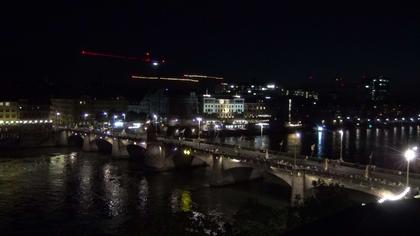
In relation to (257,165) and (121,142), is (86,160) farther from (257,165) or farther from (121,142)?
(257,165)

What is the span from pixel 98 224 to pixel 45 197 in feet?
41.2

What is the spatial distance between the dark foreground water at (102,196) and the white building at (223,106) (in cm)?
9951

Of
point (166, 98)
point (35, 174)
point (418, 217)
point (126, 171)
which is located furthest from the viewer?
point (166, 98)

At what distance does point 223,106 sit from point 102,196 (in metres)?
129

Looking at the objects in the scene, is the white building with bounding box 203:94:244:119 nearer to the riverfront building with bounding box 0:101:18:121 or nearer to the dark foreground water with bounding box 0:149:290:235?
the riverfront building with bounding box 0:101:18:121

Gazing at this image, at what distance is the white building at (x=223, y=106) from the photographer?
174 metres

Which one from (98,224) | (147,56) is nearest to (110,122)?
(147,56)

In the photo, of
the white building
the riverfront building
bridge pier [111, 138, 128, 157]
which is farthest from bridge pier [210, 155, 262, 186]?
the white building

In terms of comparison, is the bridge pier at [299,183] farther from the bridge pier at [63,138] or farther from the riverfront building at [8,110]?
the riverfront building at [8,110]

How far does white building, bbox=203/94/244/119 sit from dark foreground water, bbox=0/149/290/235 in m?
99.5

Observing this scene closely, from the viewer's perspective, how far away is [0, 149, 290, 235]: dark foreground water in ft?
131

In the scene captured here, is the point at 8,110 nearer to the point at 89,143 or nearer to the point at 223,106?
the point at 89,143

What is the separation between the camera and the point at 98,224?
40.2m

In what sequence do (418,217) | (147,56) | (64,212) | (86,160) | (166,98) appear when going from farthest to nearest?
(166,98) → (147,56) → (86,160) → (64,212) → (418,217)
